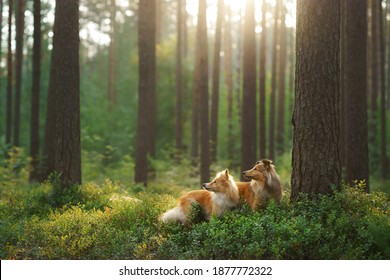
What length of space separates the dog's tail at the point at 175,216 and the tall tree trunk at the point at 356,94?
6.19 meters

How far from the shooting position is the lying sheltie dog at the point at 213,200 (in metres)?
9.77

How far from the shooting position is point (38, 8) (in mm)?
18422

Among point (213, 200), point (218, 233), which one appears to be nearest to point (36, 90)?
point (213, 200)

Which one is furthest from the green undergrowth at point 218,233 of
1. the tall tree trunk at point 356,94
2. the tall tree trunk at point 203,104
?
the tall tree trunk at point 203,104

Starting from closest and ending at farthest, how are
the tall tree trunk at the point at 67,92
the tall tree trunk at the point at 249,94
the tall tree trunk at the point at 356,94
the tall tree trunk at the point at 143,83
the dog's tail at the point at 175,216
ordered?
the dog's tail at the point at 175,216, the tall tree trunk at the point at 67,92, the tall tree trunk at the point at 356,94, the tall tree trunk at the point at 143,83, the tall tree trunk at the point at 249,94

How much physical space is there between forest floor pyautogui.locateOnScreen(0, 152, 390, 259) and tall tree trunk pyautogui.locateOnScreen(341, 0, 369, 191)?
3627 millimetres

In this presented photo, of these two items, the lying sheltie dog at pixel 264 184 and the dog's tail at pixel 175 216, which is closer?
the lying sheltie dog at pixel 264 184

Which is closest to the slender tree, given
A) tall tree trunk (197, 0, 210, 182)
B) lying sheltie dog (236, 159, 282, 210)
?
lying sheltie dog (236, 159, 282, 210)

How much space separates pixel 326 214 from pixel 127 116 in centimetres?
2921

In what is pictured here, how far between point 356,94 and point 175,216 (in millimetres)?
7064

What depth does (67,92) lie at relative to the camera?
1310cm

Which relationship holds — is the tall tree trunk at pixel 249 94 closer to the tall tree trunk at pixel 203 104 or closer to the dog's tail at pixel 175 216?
the tall tree trunk at pixel 203 104
